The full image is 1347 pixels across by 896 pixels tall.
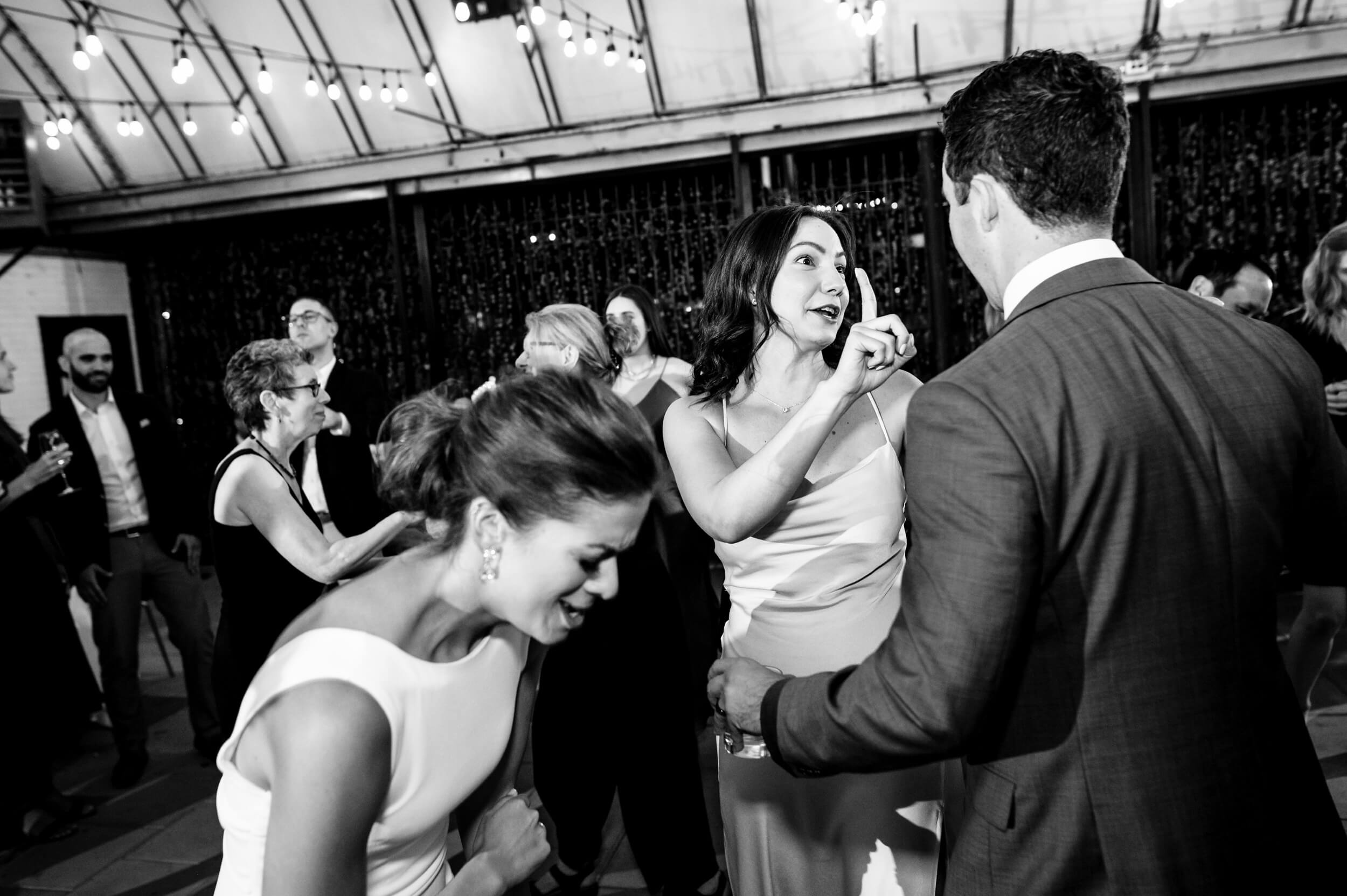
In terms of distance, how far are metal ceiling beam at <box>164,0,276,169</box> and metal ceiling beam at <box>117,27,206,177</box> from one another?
46cm

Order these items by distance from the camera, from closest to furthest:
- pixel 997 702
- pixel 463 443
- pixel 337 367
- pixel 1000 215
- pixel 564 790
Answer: pixel 997 702 < pixel 1000 215 < pixel 463 443 < pixel 564 790 < pixel 337 367

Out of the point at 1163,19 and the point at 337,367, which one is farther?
the point at 1163,19

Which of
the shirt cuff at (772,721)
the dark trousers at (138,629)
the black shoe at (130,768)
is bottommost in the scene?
the black shoe at (130,768)

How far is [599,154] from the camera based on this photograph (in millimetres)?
6711

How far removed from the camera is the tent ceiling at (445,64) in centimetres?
596

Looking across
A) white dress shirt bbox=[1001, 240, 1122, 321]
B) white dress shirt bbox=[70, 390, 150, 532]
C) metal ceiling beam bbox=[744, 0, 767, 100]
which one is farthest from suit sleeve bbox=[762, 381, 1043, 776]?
metal ceiling beam bbox=[744, 0, 767, 100]

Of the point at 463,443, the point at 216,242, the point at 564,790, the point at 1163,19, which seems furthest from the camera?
the point at 216,242

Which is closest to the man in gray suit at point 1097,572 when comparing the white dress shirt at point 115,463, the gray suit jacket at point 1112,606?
the gray suit jacket at point 1112,606

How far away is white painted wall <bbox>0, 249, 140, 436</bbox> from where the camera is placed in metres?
7.32

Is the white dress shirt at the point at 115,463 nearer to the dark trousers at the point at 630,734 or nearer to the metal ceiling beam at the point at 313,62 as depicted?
the dark trousers at the point at 630,734

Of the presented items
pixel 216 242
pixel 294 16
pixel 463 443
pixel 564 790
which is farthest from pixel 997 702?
pixel 216 242

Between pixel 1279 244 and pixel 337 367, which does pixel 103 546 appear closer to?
pixel 337 367

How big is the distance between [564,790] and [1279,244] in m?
5.74

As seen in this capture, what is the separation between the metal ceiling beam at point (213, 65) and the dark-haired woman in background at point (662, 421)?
12.2 ft
